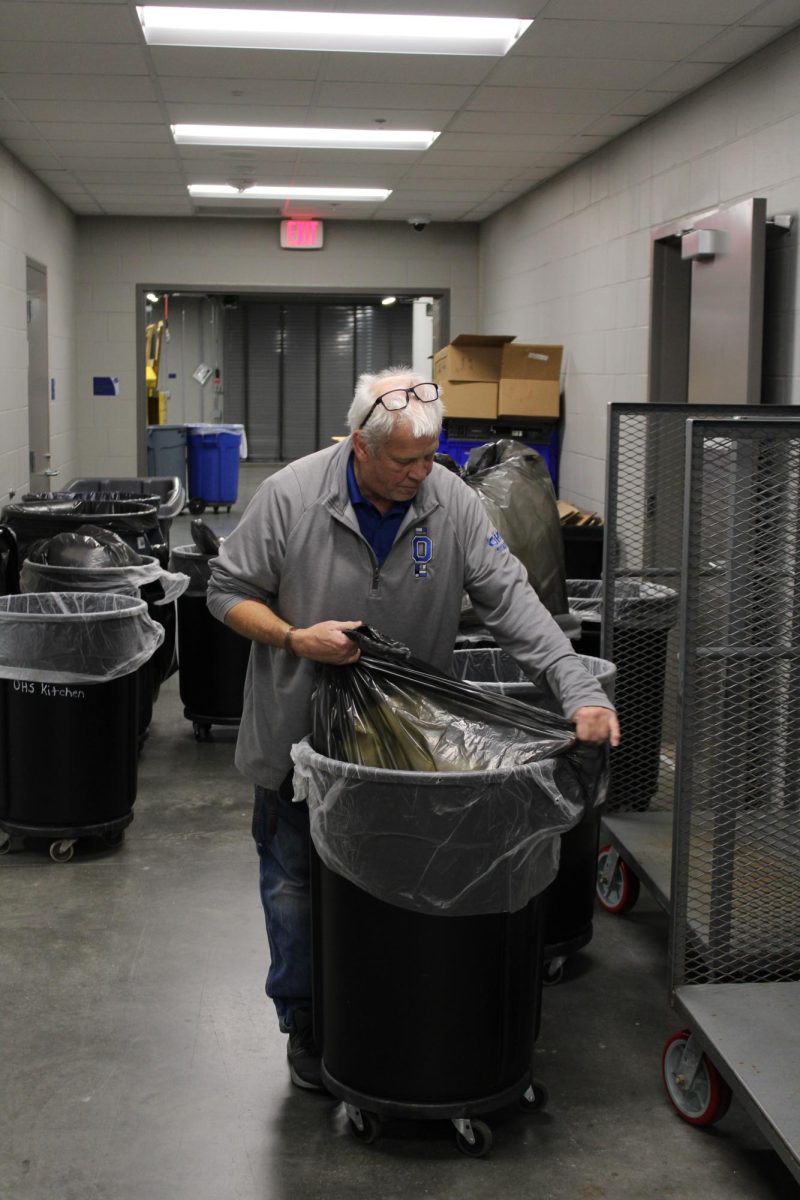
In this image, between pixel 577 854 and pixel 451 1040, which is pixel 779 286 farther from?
pixel 451 1040

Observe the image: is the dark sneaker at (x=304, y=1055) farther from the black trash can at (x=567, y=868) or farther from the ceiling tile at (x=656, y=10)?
the ceiling tile at (x=656, y=10)

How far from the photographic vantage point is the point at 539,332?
869 centimetres

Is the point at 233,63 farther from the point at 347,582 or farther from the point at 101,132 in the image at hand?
the point at 347,582

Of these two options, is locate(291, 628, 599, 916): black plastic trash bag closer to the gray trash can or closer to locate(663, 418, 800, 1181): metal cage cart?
locate(663, 418, 800, 1181): metal cage cart

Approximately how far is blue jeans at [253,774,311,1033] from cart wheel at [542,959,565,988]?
762mm

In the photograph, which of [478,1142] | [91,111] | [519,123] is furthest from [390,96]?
[478,1142]

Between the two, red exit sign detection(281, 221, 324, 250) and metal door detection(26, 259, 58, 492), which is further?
red exit sign detection(281, 221, 324, 250)

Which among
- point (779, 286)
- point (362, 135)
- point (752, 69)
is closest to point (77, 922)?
point (779, 286)

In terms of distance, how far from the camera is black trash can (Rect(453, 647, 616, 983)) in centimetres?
308

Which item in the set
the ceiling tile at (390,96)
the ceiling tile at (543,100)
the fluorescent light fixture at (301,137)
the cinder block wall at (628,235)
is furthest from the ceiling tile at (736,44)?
the fluorescent light fixture at (301,137)

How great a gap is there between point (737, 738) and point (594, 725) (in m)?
0.48

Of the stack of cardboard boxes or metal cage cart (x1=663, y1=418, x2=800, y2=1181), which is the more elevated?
the stack of cardboard boxes

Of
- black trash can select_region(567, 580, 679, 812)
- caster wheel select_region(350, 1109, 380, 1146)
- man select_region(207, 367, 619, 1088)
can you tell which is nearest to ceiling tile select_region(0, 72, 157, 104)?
black trash can select_region(567, 580, 679, 812)

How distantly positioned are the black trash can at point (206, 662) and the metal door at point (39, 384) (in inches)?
145
